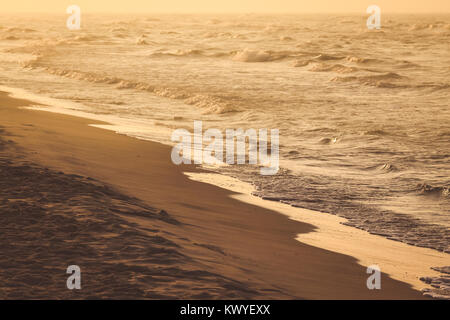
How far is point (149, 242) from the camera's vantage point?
6.05 m

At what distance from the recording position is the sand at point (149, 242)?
516 centimetres

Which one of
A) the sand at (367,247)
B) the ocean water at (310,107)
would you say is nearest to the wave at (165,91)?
the ocean water at (310,107)

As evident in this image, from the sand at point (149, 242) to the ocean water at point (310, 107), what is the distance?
5.00ft

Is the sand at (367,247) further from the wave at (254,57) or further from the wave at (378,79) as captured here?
the wave at (254,57)

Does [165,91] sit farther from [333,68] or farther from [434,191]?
[434,191]

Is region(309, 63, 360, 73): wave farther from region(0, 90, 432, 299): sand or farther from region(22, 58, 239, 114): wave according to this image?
region(0, 90, 432, 299): sand

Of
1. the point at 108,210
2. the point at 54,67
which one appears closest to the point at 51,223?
the point at 108,210

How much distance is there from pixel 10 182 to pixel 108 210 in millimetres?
1428

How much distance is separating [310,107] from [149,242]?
1540 cm

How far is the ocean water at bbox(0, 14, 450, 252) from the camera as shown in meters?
9.77

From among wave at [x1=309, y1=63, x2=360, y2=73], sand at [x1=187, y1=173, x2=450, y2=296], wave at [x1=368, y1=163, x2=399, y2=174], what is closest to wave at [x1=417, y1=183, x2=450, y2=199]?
wave at [x1=368, y1=163, x2=399, y2=174]

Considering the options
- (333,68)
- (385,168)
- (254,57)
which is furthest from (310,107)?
(254,57)

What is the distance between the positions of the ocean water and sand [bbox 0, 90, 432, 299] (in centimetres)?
152

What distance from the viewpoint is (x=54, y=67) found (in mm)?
33469
